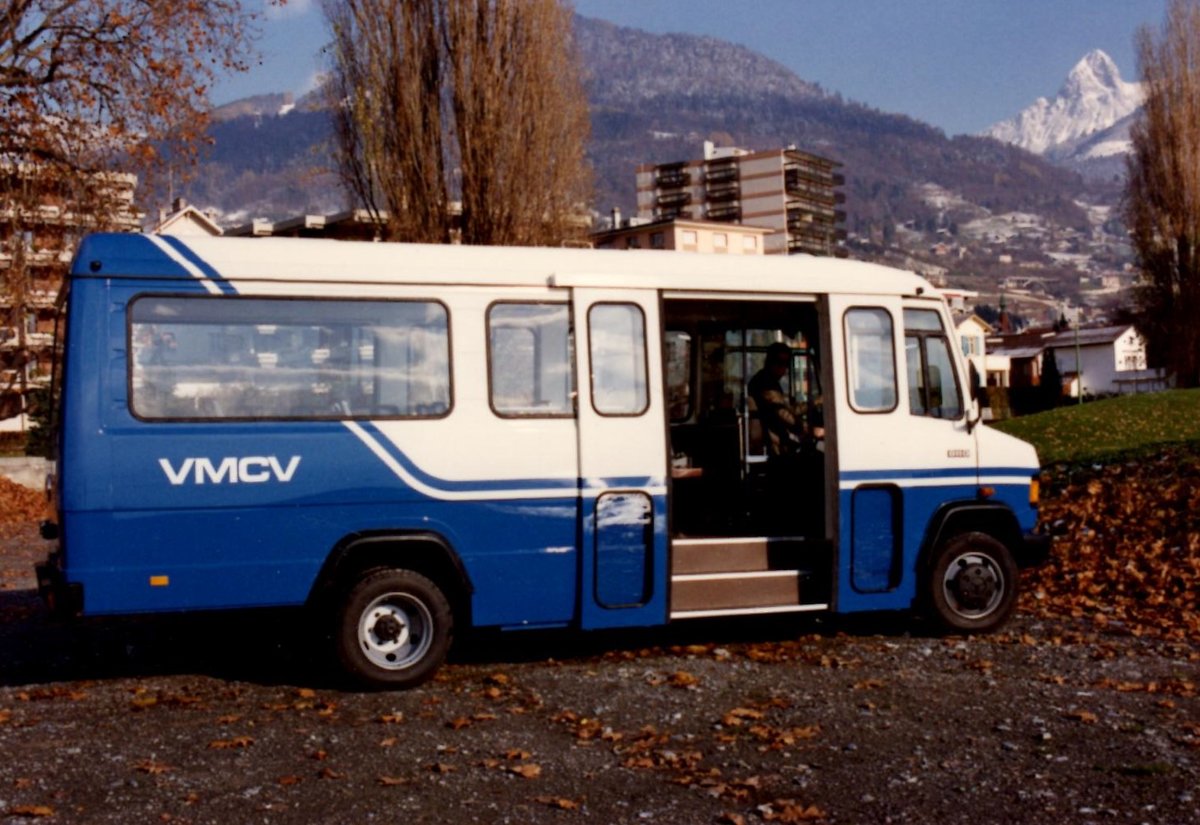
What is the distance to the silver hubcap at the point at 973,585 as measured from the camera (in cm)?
1073

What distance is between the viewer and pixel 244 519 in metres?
8.82

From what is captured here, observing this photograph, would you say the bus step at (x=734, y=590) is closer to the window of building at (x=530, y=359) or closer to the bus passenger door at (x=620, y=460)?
the bus passenger door at (x=620, y=460)

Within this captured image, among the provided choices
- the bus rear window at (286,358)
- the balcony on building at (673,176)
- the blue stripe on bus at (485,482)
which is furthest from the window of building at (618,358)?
the balcony on building at (673,176)

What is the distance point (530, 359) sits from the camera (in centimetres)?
955

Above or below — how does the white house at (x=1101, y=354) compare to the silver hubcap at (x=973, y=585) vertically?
above

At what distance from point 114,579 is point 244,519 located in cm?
85

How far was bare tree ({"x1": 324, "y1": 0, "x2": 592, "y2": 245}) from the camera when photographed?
88.9ft

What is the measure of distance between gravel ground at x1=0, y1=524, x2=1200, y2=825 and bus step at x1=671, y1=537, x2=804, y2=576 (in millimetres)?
632

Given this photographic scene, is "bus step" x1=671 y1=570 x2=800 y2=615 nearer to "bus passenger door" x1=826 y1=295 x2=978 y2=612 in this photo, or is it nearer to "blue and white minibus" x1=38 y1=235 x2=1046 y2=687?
"blue and white minibus" x1=38 y1=235 x2=1046 y2=687

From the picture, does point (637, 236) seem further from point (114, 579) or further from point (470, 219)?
point (114, 579)

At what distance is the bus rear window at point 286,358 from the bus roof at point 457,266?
19 centimetres

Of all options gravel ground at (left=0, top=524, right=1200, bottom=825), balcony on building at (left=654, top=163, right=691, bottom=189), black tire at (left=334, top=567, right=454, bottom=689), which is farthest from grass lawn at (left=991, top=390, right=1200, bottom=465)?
balcony on building at (left=654, top=163, right=691, bottom=189)

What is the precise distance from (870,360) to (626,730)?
3.86 m

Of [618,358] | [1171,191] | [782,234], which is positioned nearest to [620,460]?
[618,358]
